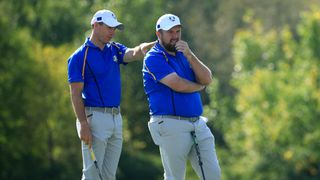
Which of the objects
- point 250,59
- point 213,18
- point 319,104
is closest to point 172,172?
point 319,104

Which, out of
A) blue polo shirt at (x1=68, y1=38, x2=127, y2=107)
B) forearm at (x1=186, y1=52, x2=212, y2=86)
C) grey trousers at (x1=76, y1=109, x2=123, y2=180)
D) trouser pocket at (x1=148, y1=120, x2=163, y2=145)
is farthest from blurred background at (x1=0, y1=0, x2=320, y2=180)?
forearm at (x1=186, y1=52, x2=212, y2=86)

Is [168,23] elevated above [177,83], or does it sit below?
above

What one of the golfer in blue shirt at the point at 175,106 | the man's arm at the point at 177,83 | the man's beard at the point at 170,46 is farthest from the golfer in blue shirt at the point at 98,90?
the man's arm at the point at 177,83

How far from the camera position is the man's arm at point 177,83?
9867 mm

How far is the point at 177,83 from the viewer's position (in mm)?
9859

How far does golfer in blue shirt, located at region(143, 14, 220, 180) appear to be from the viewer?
32.7 feet

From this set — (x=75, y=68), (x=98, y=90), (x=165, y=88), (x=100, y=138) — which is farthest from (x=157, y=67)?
(x=100, y=138)

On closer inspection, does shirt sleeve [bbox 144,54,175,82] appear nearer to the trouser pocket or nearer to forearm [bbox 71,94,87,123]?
the trouser pocket

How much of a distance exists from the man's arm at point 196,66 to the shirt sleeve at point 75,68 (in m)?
1.16

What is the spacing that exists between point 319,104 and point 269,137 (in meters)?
2.99

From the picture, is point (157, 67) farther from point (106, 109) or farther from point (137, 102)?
point (137, 102)

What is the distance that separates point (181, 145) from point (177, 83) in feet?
2.32

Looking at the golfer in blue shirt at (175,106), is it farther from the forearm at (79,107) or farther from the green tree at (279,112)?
the green tree at (279,112)

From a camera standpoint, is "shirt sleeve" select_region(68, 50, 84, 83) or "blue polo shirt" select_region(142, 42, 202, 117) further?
"shirt sleeve" select_region(68, 50, 84, 83)
